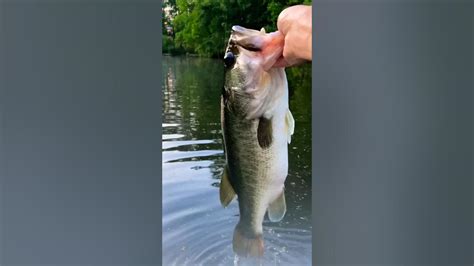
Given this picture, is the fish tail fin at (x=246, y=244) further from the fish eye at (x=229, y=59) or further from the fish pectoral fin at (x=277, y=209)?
the fish eye at (x=229, y=59)

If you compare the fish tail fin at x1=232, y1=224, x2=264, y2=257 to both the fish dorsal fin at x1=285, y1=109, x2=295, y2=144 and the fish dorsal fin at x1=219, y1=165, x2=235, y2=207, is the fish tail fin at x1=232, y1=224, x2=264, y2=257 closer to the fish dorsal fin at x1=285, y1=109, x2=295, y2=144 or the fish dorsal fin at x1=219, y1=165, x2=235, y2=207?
the fish dorsal fin at x1=219, y1=165, x2=235, y2=207

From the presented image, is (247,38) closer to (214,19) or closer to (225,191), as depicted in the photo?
(214,19)

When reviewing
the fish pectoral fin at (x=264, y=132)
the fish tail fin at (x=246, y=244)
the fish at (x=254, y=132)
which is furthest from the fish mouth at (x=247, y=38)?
the fish tail fin at (x=246, y=244)

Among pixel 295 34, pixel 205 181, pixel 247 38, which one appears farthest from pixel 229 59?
pixel 205 181

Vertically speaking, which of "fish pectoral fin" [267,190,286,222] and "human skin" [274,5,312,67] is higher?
"human skin" [274,5,312,67]

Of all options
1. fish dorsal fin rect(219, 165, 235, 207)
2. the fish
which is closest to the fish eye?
the fish

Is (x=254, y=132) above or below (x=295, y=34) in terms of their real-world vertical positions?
below

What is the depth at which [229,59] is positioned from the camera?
183 cm

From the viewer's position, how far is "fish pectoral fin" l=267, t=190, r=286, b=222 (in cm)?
190

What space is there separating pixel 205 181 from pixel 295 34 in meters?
0.57

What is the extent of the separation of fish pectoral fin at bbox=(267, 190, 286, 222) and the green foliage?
0.52m
